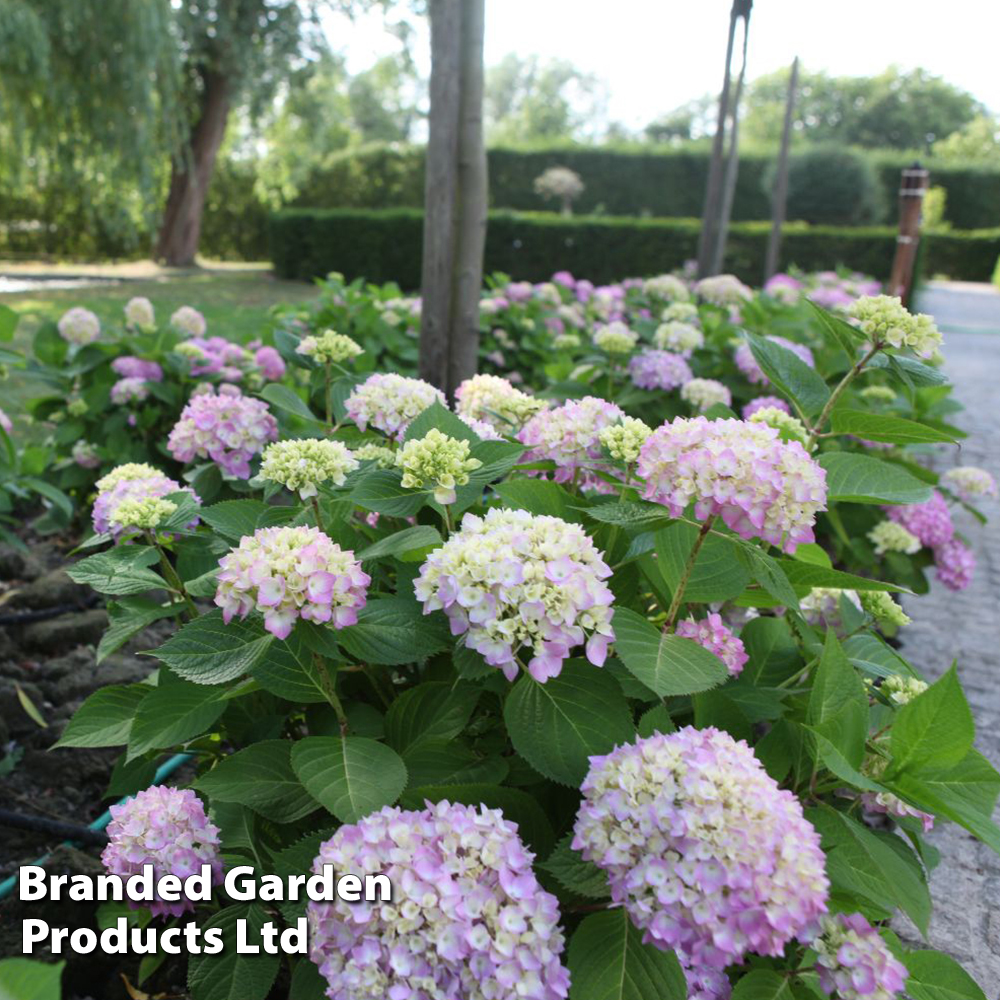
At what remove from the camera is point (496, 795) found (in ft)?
3.48

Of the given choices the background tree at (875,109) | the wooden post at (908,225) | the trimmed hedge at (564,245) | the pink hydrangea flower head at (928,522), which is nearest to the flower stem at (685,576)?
the pink hydrangea flower head at (928,522)

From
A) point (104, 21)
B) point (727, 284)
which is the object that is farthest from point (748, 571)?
point (104, 21)

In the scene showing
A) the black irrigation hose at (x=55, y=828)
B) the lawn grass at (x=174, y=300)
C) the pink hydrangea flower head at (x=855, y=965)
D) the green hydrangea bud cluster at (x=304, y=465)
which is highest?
the green hydrangea bud cluster at (x=304, y=465)

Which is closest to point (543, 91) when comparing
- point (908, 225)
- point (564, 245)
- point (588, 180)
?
point (588, 180)

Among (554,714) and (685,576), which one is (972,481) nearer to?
(685,576)

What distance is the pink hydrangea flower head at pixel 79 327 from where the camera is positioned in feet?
10.3

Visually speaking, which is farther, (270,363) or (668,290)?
(668,290)

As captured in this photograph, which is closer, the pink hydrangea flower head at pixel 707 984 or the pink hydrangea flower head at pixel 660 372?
the pink hydrangea flower head at pixel 707 984

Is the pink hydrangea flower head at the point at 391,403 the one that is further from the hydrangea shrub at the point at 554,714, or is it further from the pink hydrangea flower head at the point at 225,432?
the pink hydrangea flower head at the point at 225,432

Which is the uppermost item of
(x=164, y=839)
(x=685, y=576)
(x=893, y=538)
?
(x=685, y=576)

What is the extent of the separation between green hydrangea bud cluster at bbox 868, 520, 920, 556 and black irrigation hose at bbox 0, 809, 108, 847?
86.4 inches

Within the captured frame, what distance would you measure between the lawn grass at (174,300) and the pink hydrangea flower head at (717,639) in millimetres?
3298

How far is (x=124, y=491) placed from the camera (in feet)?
4.58

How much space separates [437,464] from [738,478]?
371 millimetres
